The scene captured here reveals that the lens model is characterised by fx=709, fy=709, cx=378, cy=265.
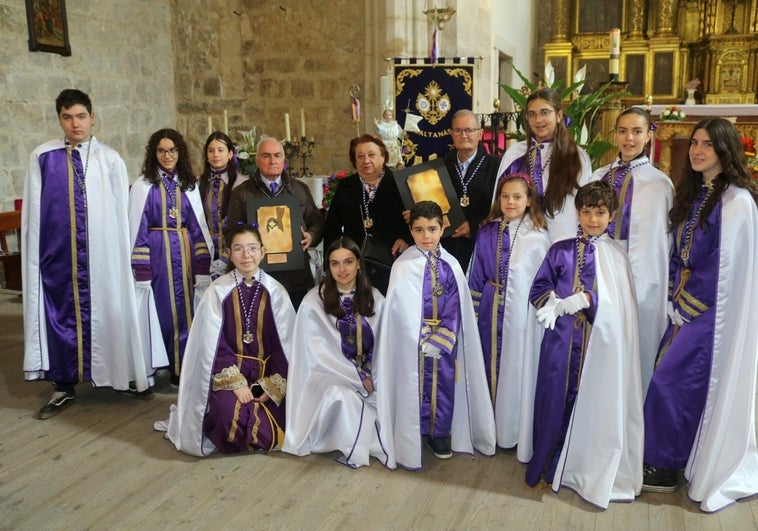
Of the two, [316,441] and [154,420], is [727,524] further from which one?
[154,420]

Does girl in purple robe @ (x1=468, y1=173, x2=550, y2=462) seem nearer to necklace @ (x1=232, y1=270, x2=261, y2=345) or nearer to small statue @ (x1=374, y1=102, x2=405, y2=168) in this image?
necklace @ (x1=232, y1=270, x2=261, y2=345)

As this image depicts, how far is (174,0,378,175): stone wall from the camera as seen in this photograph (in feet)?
28.1

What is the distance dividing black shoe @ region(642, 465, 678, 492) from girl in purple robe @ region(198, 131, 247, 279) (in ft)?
9.43

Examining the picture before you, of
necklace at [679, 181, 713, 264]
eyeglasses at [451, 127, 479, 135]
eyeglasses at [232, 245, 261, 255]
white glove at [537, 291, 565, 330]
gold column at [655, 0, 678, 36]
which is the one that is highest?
gold column at [655, 0, 678, 36]

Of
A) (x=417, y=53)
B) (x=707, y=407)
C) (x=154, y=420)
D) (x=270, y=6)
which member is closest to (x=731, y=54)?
(x=417, y=53)

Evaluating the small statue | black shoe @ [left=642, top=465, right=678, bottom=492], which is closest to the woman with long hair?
black shoe @ [left=642, top=465, right=678, bottom=492]

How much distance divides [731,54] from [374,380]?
33.8 feet

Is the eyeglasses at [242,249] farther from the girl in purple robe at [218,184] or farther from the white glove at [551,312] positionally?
the white glove at [551,312]

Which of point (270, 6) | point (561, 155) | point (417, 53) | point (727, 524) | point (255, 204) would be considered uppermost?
point (270, 6)

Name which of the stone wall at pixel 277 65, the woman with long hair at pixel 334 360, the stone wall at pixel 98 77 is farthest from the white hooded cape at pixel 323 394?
the stone wall at pixel 98 77

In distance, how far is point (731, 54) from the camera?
451 inches

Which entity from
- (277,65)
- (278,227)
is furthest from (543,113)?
(277,65)

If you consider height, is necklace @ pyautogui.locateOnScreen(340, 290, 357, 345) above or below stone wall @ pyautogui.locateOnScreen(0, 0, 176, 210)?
below

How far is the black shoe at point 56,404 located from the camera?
4.36m
